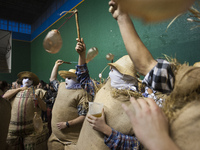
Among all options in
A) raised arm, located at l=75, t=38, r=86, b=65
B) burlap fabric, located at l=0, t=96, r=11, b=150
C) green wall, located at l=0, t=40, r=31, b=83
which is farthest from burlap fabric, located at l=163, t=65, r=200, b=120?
green wall, located at l=0, t=40, r=31, b=83

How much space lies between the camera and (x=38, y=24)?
8242 mm

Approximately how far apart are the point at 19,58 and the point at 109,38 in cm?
751

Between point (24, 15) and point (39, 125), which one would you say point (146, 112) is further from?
point (24, 15)

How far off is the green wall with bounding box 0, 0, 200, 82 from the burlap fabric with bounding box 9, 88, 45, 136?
1.85 meters

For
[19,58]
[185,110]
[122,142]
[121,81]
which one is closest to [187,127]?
[185,110]

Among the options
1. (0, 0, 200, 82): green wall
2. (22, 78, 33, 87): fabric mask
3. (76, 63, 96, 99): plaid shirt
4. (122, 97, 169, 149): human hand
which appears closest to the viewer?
(122, 97, 169, 149): human hand

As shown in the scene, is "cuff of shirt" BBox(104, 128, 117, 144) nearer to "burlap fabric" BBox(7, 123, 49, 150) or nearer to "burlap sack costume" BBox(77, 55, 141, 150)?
"burlap sack costume" BBox(77, 55, 141, 150)

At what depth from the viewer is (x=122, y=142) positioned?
828mm

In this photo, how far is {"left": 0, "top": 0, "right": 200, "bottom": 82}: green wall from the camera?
80.7 inches

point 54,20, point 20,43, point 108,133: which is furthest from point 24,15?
point 108,133

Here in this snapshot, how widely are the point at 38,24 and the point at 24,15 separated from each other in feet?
3.65

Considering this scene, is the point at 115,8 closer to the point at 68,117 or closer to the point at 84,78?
the point at 84,78

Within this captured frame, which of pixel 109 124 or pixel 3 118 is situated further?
pixel 3 118

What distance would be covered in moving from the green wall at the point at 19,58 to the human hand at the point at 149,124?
32.1 feet
